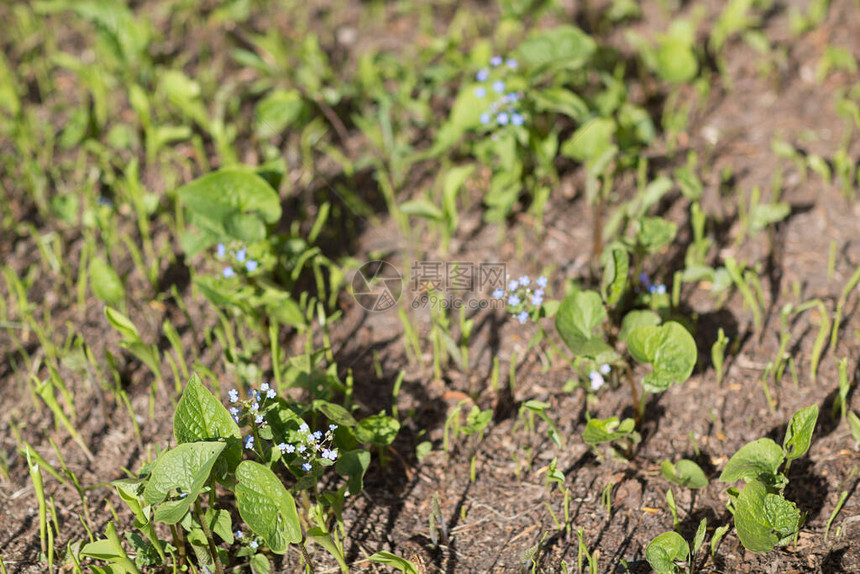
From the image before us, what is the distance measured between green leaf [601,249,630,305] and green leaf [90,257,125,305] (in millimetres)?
1373

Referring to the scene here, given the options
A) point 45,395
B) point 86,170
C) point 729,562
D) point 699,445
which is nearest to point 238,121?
point 86,170

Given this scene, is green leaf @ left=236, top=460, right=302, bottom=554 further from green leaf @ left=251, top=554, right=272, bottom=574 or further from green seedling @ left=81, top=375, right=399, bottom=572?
green leaf @ left=251, top=554, right=272, bottom=574

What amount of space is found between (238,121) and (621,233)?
1553 millimetres

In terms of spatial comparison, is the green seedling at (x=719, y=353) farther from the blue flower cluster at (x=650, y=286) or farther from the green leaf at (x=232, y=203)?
the green leaf at (x=232, y=203)

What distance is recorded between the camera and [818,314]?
2.35 meters

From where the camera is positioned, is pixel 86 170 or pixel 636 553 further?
pixel 86 170

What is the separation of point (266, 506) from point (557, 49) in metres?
1.85

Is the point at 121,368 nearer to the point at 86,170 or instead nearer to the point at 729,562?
the point at 86,170

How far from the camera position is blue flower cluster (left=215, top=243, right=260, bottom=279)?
219cm

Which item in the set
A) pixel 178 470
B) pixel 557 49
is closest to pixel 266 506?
pixel 178 470

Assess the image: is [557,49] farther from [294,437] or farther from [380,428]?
[294,437]

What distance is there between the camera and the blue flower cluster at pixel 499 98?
253cm

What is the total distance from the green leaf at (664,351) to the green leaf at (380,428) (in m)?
0.62

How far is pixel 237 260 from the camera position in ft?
7.33
